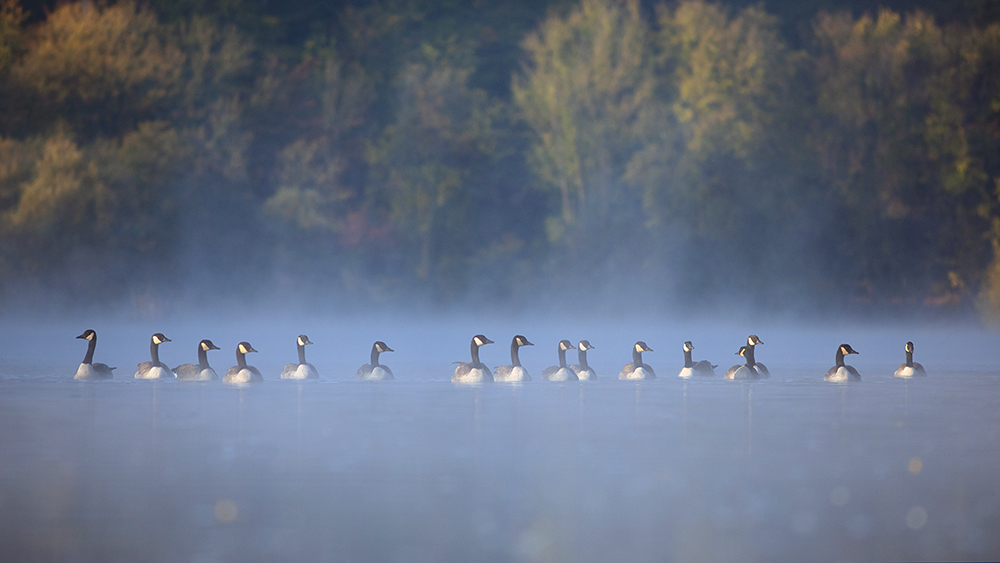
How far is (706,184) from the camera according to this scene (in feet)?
121

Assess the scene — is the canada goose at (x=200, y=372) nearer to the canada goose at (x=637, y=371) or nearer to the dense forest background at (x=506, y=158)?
the canada goose at (x=637, y=371)

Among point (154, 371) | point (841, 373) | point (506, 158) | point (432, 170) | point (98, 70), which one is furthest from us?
point (506, 158)

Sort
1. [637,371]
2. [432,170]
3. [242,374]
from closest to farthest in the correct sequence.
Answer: [242,374], [637,371], [432,170]

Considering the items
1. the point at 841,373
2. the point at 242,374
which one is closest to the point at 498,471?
the point at 242,374

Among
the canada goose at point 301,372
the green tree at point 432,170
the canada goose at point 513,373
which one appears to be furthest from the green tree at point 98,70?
the canada goose at point 513,373

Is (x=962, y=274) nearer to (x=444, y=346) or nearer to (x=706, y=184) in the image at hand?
(x=706, y=184)

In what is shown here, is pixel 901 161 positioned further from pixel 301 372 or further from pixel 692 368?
pixel 301 372

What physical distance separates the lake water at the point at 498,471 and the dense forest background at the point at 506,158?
19666mm

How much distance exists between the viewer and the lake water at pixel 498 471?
6.25 m

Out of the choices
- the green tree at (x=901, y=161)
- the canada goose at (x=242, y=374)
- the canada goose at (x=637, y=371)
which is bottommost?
the canada goose at (x=242, y=374)

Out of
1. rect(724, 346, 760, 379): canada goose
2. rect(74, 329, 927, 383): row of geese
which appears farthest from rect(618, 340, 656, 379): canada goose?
rect(724, 346, 760, 379): canada goose

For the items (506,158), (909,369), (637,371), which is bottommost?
(637,371)

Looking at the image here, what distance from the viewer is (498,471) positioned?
834 centimetres

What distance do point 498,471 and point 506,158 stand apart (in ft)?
114
